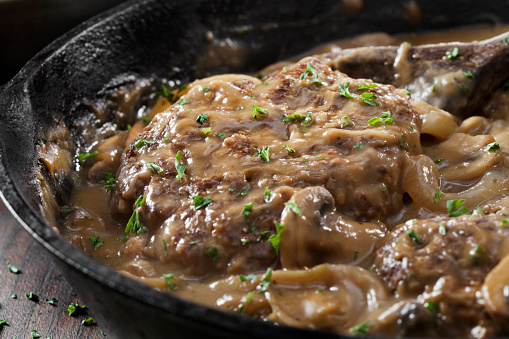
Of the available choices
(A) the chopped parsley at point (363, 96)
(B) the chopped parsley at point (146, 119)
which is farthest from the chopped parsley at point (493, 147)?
(B) the chopped parsley at point (146, 119)

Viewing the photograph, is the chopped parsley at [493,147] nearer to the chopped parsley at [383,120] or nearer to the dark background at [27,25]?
the chopped parsley at [383,120]

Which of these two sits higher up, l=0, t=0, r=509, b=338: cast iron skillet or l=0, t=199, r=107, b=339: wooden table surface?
l=0, t=0, r=509, b=338: cast iron skillet

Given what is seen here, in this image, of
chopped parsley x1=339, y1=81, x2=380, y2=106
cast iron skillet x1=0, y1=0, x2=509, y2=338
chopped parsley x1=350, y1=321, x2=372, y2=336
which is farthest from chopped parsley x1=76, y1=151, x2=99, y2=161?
chopped parsley x1=350, y1=321, x2=372, y2=336

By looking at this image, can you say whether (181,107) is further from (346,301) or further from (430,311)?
(430,311)

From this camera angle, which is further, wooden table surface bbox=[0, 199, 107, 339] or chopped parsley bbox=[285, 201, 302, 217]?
wooden table surface bbox=[0, 199, 107, 339]

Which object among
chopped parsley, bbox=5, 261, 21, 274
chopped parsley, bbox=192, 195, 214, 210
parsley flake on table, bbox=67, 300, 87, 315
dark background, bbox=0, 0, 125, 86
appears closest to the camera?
chopped parsley, bbox=192, 195, 214, 210

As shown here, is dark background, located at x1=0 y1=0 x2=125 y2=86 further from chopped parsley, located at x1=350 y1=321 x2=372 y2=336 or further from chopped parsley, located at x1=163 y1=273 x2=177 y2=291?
chopped parsley, located at x1=350 y1=321 x2=372 y2=336
